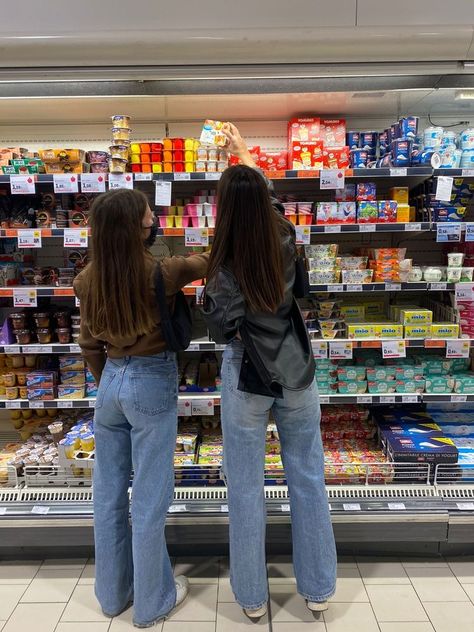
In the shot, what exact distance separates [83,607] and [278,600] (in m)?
0.92

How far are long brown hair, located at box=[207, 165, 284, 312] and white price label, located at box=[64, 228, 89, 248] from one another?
1196 millimetres

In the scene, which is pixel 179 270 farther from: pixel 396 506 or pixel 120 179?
pixel 396 506

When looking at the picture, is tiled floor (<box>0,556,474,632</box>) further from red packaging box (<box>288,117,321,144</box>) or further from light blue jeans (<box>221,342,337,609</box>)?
red packaging box (<box>288,117,321,144</box>)

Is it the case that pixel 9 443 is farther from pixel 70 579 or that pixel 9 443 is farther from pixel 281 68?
pixel 281 68

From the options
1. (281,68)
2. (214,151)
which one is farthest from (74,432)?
(281,68)

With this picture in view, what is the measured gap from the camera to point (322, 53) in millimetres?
2172

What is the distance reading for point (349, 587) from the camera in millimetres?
2318

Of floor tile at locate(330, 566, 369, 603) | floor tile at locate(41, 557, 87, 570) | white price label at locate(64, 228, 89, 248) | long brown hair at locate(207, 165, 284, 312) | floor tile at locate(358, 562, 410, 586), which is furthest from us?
white price label at locate(64, 228, 89, 248)

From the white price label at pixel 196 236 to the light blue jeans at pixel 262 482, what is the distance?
2.93ft

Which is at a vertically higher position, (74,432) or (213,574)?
(74,432)

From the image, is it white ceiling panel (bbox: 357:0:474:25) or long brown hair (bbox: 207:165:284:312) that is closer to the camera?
long brown hair (bbox: 207:165:284:312)

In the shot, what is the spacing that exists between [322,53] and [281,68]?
20cm

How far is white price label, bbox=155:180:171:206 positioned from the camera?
2.54 meters

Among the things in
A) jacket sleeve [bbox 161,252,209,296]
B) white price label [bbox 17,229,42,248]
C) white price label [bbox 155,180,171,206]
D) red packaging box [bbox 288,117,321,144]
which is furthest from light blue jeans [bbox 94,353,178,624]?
red packaging box [bbox 288,117,321,144]
